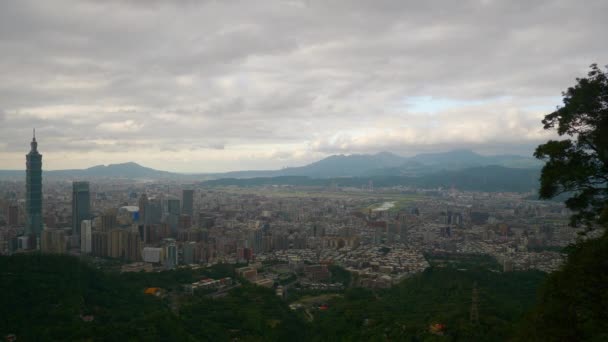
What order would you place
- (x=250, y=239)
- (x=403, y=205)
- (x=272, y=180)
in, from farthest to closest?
1. (x=272, y=180)
2. (x=403, y=205)
3. (x=250, y=239)

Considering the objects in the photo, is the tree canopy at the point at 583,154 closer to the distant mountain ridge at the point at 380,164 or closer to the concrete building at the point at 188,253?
the concrete building at the point at 188,253

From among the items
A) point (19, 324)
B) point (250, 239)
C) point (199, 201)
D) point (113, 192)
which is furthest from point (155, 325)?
point (113, 192)

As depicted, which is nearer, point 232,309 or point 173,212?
point 232,309

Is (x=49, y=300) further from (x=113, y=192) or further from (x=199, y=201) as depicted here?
(x=113, y=192)

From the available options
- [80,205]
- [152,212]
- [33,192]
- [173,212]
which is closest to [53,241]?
[80,205]

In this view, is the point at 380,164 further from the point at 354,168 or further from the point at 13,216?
the point at 13,216

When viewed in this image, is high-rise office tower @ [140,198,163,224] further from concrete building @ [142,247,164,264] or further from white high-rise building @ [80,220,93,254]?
concrete building @ [142,247,164,264]
